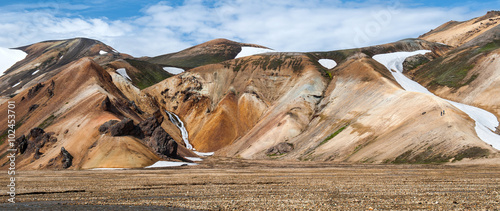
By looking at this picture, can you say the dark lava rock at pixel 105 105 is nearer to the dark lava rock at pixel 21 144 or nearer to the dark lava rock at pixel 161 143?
the dark lava rock at pixel 161 143

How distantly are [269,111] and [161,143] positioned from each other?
39.9 m

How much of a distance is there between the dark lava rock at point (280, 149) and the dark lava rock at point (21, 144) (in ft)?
133

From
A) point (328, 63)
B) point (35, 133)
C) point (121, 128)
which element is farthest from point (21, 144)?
point (328, 63)

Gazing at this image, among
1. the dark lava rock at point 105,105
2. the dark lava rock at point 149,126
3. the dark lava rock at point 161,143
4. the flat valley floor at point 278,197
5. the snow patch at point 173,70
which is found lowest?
Answer: the dark lava rock at point 161,143

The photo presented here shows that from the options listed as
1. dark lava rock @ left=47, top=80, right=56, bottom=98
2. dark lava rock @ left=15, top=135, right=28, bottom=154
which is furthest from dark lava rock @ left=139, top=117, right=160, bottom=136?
dark lava rock @ left=47, top=80, right=56, bottom=98

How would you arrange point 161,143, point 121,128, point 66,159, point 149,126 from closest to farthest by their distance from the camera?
1. point 66,159
2. point 121,128
3. point 161,143
4. point 149,126

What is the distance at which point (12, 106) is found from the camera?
76375 mm

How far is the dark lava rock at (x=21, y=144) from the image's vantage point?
213ft

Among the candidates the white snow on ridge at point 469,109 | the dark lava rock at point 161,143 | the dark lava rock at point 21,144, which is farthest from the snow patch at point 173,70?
the dark lava rock at point 21,144

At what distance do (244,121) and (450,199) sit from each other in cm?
8340

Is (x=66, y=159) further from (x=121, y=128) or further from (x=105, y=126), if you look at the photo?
(x=121, y=128)

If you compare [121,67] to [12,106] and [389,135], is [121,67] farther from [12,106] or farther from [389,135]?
[389,135]

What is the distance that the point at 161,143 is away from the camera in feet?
216

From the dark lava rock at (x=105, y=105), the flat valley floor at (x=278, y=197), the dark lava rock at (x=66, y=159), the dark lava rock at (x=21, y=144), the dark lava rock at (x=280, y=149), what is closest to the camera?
the flat valley floor at (x=278, y=197)
